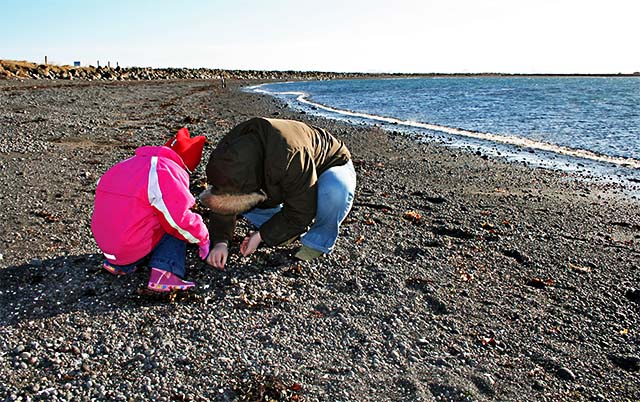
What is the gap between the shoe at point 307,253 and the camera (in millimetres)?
4387

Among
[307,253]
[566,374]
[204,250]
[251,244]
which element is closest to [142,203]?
[204,250]

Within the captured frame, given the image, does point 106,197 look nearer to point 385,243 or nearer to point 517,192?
point 385,243

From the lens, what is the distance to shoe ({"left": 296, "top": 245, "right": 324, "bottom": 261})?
439 centimetres

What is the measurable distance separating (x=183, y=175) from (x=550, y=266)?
11.6 feet

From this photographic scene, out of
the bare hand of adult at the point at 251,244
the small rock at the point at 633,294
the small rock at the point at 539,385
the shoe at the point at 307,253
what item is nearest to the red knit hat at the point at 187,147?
the bare hand of adult at the point at 251,244

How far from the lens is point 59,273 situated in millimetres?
4062

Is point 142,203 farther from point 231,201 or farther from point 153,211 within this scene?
point 231,201

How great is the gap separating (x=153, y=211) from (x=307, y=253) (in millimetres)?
1362

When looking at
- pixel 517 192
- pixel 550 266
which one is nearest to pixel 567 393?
pixel 550 266

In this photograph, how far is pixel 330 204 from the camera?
4.03 meters

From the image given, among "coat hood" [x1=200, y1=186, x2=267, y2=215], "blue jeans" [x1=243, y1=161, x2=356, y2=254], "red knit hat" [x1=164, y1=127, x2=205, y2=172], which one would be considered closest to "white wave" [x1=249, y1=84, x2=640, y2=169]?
"blue jeans" [x1=243, y1=161, x2=356, y2=254]

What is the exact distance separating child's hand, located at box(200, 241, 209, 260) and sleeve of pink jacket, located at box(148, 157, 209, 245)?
1.14 feet

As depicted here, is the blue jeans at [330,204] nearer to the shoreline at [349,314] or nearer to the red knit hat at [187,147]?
the shoreline at [349,314]

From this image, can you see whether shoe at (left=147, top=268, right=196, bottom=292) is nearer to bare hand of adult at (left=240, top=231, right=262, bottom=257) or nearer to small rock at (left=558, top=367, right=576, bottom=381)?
bare hand of adult at (left=240, top=231, right=262, bottom=257)
